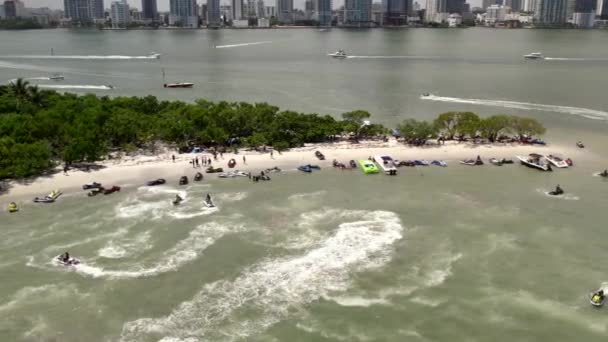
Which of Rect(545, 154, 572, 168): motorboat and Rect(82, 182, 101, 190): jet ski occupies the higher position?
Rect(545, 154, 572, 168): motorboat

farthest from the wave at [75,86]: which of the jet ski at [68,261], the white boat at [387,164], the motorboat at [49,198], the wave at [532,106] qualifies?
the jet ski at [68,261]

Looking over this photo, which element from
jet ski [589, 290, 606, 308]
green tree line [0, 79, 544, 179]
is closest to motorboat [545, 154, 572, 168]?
green tree line [0, 79, 544, 179]

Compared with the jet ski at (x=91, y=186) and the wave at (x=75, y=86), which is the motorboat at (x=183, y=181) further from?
the wave at (x=75, y=86)

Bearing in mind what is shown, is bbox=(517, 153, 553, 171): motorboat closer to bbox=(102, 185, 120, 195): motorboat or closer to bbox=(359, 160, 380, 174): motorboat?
bbox=(359, 160, 380, 174): motorboat

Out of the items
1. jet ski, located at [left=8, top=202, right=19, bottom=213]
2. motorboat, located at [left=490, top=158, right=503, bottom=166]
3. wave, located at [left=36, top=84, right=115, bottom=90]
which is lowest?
jet ski, located at [left=8, top=202, right=19, bottom=213]

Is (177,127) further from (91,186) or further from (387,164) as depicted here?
(387,164)

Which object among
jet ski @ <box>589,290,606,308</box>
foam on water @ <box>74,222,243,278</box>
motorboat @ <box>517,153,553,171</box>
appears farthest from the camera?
motorboat @ <box>517,153,553,171</box>
